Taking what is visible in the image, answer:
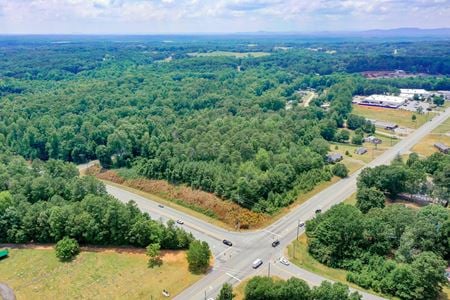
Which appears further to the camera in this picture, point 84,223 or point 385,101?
point 385,101

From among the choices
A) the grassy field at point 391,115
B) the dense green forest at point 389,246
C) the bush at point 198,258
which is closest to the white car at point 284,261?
the dense green forest at point 389,246

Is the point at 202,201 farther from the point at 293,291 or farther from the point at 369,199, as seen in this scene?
the point at 293,291

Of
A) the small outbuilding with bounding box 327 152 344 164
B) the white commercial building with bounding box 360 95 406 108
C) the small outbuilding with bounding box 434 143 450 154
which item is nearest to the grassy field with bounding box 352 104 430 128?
the white commercial building with bounding box 360 95 406 108

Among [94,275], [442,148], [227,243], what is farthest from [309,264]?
[442,148]

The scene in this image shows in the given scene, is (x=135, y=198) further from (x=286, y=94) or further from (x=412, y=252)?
(x=286, y=94)

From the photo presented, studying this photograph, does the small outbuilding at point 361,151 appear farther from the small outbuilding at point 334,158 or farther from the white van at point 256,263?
the white van at point 256,263
